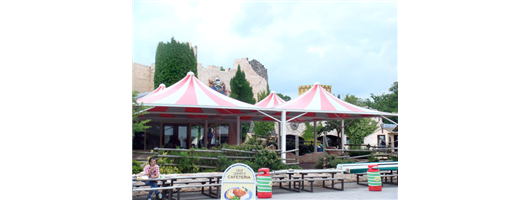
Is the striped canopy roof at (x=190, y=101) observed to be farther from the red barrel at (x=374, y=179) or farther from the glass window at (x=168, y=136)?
the glass window at (x=168, y=136)

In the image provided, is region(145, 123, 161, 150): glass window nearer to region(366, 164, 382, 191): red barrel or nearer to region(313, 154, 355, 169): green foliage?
region(313, 154, 355, 169): green foliage

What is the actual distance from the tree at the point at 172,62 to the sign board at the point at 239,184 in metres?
20.7

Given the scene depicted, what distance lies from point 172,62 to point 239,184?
69.5 ft

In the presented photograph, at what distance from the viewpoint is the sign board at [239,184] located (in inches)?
289

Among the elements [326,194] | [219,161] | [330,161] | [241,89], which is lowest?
[326,194]

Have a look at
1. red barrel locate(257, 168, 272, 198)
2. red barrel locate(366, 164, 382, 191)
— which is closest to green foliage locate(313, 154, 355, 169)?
red barrel locate(366, 164, 382, 191)

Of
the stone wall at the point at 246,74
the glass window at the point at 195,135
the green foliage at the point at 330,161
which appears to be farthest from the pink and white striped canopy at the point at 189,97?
the stone wall at the point at 246,74

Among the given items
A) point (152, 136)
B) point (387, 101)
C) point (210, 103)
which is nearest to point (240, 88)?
point (152, 136)

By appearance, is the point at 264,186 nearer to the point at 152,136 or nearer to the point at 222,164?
the point at 222,164

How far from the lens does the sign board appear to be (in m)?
7.35

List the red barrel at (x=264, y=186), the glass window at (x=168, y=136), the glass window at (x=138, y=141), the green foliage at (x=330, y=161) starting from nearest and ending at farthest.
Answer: the red barrel at (x=264, y=186) < the green foliage at (x=330, y=161) < the glass window at (x=138, y=141) < the glass window at (x=168, y=136)

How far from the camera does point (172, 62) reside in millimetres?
27250
